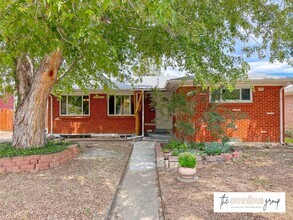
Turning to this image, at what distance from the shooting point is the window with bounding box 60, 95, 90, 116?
1451 centimetres

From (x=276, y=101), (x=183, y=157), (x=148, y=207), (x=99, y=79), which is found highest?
(x=99, y=79)

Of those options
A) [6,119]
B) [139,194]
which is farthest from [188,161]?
[6,119]

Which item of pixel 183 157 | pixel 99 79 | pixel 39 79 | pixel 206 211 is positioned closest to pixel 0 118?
pixel 99 79

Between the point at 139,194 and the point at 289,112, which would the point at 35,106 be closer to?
the point at 139,194

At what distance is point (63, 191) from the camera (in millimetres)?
5074

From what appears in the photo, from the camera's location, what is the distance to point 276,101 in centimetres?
1088

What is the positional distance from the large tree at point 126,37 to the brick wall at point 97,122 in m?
4.12

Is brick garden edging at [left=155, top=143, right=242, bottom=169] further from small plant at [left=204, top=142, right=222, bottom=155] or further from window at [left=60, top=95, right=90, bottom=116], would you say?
window at [left=60, top=95, right=90, bottom=116]

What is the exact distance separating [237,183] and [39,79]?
6.57m

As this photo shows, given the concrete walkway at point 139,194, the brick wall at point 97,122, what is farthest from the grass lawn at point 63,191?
the brick wall at point 97,122

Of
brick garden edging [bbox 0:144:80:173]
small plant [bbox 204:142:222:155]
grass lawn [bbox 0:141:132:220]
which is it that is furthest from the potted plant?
brick garden edging [bbox 0:144:80:173]

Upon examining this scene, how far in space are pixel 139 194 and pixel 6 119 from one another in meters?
18.4

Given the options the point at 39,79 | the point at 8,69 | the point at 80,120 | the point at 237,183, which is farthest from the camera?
the point at 80,120

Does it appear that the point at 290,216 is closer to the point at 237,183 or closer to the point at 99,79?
the point at 237,183
